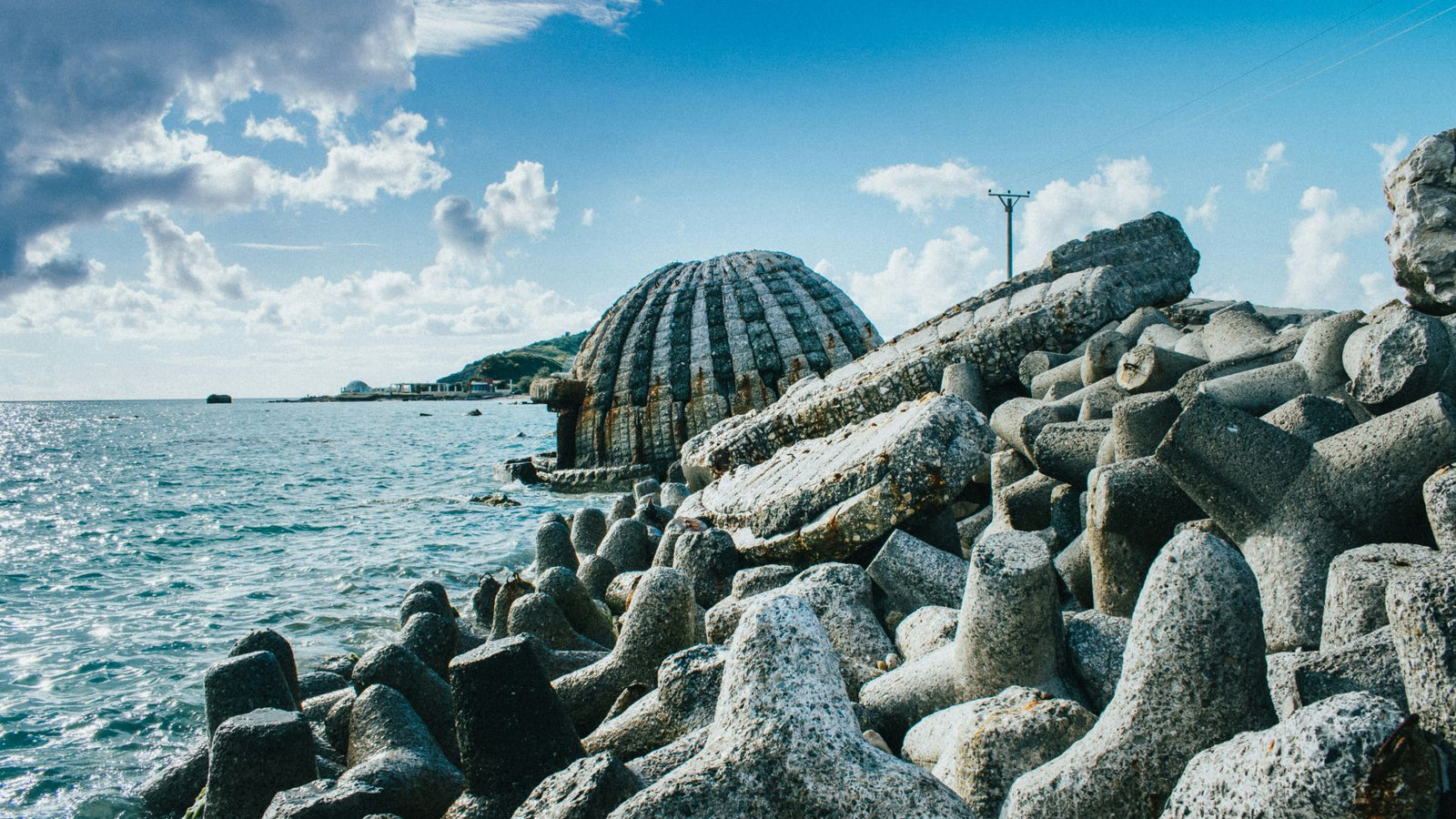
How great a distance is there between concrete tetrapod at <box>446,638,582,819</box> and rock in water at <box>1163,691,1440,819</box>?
2.03 m

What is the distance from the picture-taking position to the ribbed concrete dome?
15727 millimetres

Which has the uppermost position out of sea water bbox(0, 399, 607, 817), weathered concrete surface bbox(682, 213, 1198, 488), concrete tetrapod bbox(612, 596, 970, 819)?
weathered concrete surface bbox(682, 213, 1198, 488)

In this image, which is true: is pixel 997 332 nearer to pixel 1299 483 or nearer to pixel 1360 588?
pixel 1299 483

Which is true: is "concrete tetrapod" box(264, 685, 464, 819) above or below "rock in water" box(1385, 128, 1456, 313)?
below

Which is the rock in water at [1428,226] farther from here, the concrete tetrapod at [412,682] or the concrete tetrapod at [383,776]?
the concrete tetrapod at [412,682]

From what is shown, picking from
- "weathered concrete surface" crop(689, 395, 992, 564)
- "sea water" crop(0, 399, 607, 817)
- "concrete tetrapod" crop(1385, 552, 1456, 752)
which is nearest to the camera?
"concrete tetrapod" crop(1385, 552, 1456, 752)

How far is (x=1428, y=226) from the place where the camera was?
4312 millimetres

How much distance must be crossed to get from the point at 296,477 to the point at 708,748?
27831 millimetres

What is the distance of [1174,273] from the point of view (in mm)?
8391

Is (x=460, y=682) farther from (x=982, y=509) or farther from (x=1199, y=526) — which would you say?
(x=982, y=509)

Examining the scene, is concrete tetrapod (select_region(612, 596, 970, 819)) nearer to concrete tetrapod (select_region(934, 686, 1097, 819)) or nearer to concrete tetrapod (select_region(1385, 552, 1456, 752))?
concrete tetrapod (select_region(934, 686, 1097, 819))

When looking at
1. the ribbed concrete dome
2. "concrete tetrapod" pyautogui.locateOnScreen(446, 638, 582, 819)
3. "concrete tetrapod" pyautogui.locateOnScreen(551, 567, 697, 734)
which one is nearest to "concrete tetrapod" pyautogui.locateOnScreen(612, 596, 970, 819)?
"concrete tetrapod" pyautogui.locateOnScreen(446, 638, 582, 819)

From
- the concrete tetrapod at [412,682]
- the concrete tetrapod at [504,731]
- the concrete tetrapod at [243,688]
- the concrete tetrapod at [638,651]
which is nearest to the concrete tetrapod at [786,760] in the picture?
the concrete tetrapod at [504,731]

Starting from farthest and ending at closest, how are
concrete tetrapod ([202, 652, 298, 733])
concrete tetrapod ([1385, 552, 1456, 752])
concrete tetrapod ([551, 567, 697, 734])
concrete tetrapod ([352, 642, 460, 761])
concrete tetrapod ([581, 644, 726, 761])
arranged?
1. concrete tetrapod ([352, 642, 460, 761])
2. concrete tetrapod ([202, 652, 298, 733])
3. concrete tetrapod ([551, 567, 697, 734])
4. concrete tetrapod ([581, 644, 726, 761])
5. concrete tetrapod ([1385, 552, 1456, 752])
